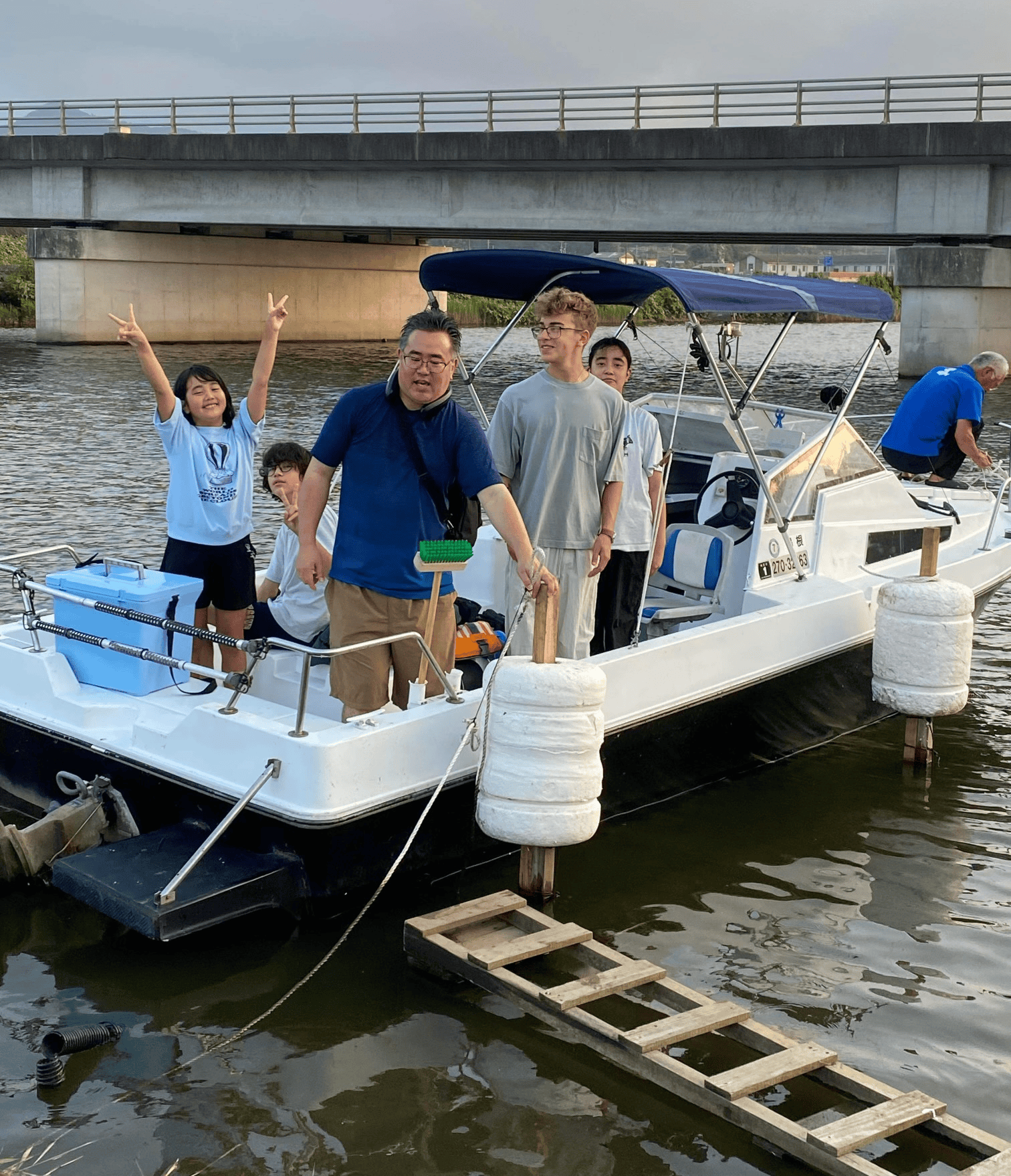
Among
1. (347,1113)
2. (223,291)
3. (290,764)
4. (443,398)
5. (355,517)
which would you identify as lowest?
(347,1113)

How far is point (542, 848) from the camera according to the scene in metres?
5.14

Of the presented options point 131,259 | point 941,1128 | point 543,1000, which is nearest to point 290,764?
point 543,1000

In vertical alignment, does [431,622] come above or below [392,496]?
below

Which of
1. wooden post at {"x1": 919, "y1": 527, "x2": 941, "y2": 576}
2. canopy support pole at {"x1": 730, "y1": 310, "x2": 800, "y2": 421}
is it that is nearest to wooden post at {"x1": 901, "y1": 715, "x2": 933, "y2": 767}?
wooden post at {"x1": 919, "y1": 527, "x2": 941, "y2": 576}

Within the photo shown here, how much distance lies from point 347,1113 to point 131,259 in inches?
1336

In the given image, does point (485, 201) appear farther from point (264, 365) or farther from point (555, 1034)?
point (555, 1034)

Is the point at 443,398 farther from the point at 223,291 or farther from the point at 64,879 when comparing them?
the point at 223,291

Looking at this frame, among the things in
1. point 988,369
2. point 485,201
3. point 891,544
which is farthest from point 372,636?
point 485,201

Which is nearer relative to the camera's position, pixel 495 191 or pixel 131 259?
pixel 495 191

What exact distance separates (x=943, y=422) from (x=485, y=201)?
72.3 ft

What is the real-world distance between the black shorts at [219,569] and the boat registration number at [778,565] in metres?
2.56

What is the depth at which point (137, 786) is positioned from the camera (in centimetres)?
521

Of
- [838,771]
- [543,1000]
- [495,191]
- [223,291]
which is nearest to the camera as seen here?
[543,1000]

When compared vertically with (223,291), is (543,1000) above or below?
below
